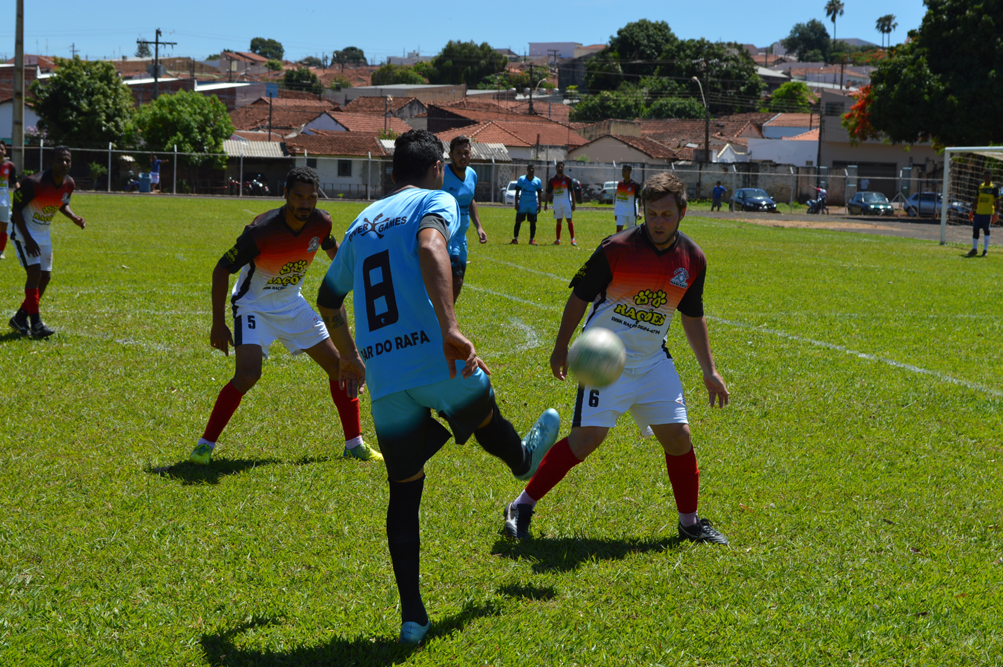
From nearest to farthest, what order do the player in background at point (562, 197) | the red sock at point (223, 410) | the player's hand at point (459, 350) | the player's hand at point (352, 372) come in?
the player's hand at point (459, 350), the player's hand at point (352, 372), the red sock at point (223, 410), the player in background at point (562, 197)

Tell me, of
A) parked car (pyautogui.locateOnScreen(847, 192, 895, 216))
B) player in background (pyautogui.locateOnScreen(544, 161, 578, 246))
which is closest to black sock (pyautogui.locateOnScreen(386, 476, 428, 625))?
player in background (pyautogui.locateOnScreen(544, 161, 578, 246))

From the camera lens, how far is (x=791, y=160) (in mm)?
70562

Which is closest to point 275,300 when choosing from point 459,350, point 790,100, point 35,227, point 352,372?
point 352,372

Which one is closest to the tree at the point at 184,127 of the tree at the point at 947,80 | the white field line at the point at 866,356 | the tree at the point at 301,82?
the tree at the point at 947,80

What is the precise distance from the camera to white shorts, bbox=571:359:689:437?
4637mm

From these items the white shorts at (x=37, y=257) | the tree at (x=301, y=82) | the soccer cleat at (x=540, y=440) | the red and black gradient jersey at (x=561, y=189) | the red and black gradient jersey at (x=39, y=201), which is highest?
the tree at (x=301, y=82)

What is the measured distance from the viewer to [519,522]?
4.82m

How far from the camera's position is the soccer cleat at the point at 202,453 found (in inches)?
233

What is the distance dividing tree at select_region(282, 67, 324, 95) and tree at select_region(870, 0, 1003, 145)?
93467 mm

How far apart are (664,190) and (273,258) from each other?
2.89m

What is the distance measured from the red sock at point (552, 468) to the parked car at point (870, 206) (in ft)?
158

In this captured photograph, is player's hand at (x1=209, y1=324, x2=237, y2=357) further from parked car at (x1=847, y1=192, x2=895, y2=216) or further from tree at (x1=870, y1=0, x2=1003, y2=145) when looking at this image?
parked car at (x1=847, y1=192, x2=895, y2=216)

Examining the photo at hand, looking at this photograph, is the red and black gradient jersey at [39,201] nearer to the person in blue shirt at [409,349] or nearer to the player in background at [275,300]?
the player in background at [275,300]

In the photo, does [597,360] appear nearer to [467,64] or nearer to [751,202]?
[751,202]
